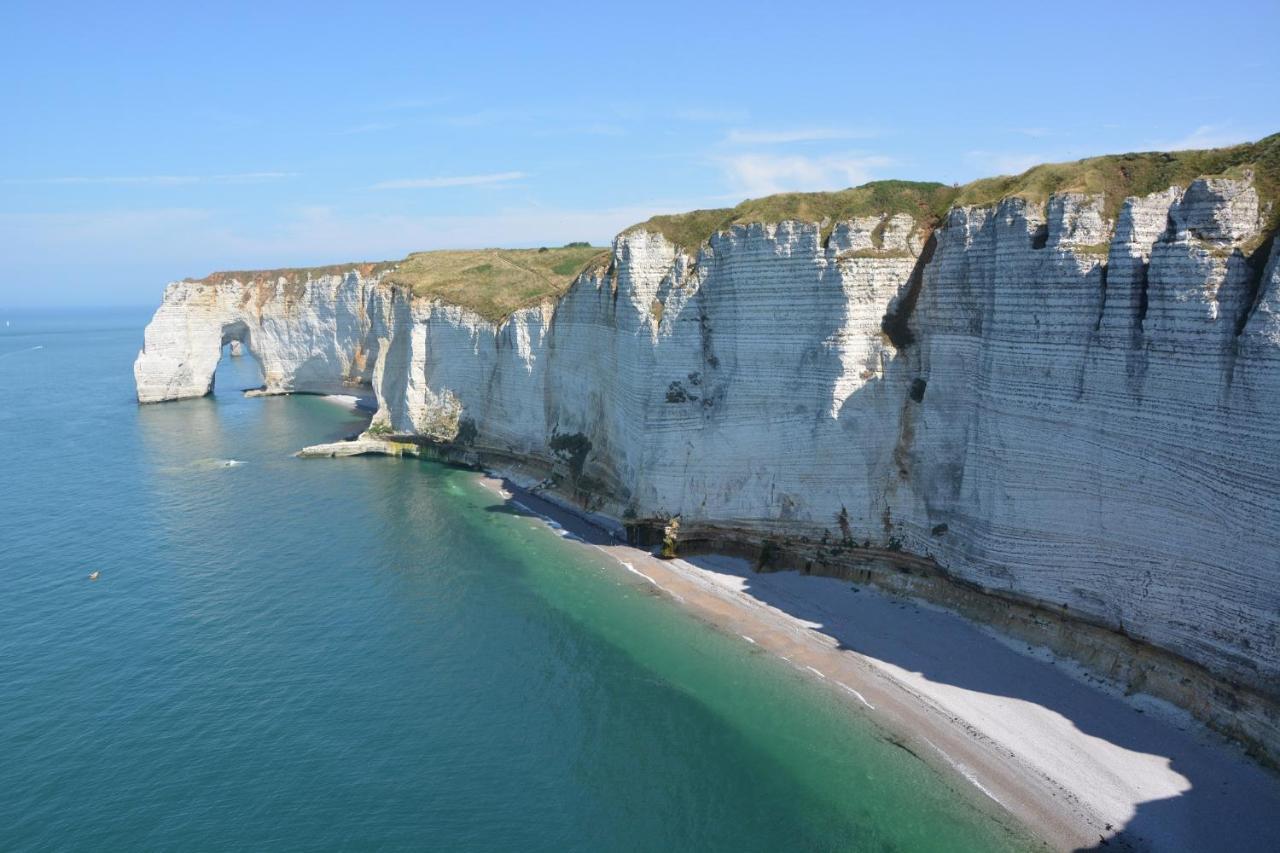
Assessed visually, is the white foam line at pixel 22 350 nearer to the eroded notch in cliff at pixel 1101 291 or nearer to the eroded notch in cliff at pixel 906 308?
the eroded notch in cliff at pixel 906 308

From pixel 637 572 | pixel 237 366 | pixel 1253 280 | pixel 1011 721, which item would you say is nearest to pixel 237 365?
pixel 237 366

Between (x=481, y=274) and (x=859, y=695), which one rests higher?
(x=481, y=274)

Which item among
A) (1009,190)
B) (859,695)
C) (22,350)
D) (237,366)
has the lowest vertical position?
(859,695)

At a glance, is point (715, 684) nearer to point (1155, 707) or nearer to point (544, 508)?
point (1155, 707)

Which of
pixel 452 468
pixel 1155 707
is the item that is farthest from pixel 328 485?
pixel 1155 707

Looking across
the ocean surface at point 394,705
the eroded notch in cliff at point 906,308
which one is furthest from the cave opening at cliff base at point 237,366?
the eroded notch in cliff at point 906,308

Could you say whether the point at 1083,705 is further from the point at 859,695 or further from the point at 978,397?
the point at 978,397
